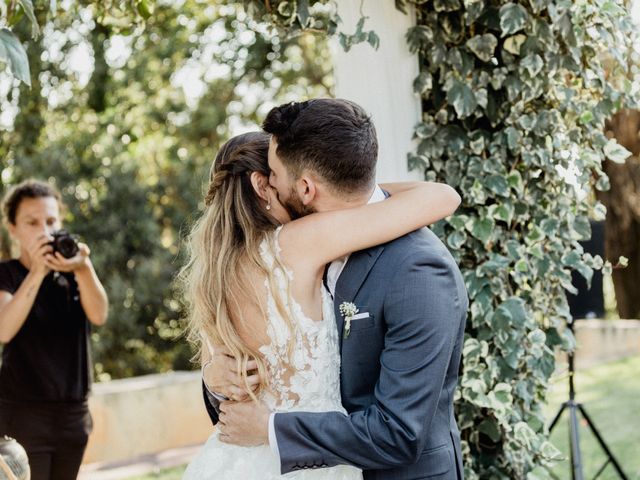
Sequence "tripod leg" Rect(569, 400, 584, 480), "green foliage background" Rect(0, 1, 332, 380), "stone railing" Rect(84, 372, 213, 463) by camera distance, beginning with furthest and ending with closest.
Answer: "green foliage background" Rect(0, 1, 332, 380) < "stone railing" Rect(84, 372, 213, 463) < "tripod leg" Rect(569, 400, 584, 480)

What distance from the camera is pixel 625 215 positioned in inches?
421

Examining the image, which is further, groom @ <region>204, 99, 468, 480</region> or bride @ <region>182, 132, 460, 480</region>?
bride @ <region>182, 132, 460, 480</region>

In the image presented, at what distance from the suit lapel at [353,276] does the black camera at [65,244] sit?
Answer: 165 centimetres

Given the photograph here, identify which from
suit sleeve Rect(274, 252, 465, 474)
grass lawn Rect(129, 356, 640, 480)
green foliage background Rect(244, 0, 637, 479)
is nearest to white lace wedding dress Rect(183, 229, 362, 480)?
suit sleeve Rect(274, 252, 465, 474)

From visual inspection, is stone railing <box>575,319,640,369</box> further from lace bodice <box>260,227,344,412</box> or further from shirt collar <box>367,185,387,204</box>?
lace bodice <box>260,227,344,412</box>

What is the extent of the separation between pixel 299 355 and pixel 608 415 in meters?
5.51

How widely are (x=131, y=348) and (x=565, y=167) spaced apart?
4985 mm

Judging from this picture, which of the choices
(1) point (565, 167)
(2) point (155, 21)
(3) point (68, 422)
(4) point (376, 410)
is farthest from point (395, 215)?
(2) point (155, 21)

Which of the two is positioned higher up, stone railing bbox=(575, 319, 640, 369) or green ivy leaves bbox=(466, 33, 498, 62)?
green ivy leaves bbox=(466, 33, 498, 62)

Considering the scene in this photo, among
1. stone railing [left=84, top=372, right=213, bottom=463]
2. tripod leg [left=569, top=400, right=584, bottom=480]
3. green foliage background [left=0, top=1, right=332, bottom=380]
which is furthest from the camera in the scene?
green foliage background [left=0, top=1, right=332, bottom=380]

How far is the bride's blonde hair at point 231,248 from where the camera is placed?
5.67ft

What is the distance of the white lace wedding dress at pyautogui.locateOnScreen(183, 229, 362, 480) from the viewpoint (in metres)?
1.73

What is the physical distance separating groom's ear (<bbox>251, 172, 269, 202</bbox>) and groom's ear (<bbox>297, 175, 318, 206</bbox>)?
0.10 m

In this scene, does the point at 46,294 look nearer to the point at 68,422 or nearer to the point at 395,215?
the point at 68,422
